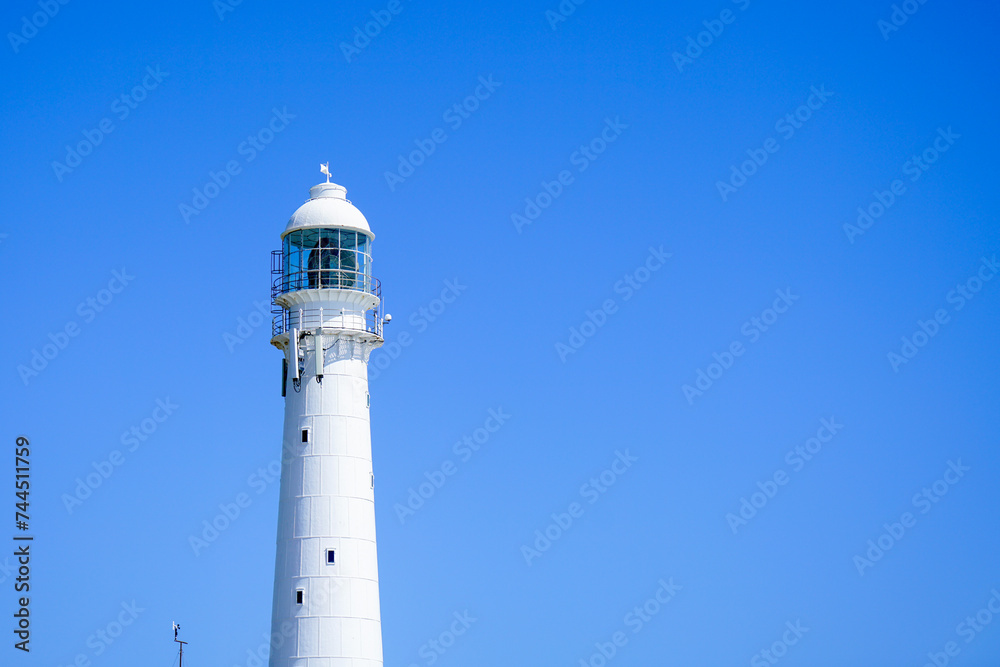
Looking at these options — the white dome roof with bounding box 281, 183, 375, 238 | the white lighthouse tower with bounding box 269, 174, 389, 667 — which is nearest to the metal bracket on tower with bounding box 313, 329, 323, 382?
the white lighthouse tower with bounding box 269, 174, 389, 667

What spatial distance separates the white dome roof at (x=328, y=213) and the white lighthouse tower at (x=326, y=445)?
47mm

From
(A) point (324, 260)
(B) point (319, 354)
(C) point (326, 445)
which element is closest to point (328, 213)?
(A) point (324, 260)

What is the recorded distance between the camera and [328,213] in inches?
2215

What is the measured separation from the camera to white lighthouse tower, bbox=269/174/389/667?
5275 centimetres

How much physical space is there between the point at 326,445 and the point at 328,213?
348 inches

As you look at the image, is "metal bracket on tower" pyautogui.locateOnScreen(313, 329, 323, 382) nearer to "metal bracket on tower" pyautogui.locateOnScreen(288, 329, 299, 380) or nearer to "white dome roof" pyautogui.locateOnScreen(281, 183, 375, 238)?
"metal bracket on tower" pyautogui.locateOnScreen(288, 329, 299, 380)

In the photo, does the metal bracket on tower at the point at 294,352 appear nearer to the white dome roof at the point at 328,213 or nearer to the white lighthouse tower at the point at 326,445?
the white lighthouse tower at the point at 326,445

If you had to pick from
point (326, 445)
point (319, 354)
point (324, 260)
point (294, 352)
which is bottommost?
point (326, 445)

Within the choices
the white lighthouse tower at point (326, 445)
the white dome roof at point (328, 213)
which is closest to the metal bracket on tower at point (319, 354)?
the white lighthouse tower at point (326, 445)

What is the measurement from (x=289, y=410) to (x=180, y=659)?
42.1ft

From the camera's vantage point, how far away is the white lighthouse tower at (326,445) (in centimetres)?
5275

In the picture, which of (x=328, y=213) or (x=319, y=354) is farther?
(x=328, y=213)

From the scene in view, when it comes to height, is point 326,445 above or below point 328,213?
below

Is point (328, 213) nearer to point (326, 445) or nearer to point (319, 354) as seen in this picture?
point (319, 354)
